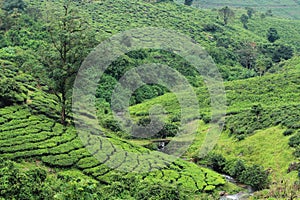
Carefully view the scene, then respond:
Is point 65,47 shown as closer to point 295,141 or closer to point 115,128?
point 115,128

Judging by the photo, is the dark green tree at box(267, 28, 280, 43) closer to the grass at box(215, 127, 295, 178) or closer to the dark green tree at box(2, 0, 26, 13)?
the dark green tree at box(2, 0, 26, 13)

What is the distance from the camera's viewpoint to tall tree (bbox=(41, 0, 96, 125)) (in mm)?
39438

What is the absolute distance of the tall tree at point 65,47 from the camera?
39438 millimetres

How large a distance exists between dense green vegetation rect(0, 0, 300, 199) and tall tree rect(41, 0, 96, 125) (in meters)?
0.09

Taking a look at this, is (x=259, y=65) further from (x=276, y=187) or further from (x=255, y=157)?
(x=276, y=187)

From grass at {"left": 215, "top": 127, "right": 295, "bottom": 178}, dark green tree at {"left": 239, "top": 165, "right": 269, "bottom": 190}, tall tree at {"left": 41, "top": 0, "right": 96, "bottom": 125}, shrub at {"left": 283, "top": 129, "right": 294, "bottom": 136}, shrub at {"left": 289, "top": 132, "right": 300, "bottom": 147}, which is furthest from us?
shrub at {"left": 283, "top": 129, "right": 294, "bottom": 136}

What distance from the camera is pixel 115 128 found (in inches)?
2276

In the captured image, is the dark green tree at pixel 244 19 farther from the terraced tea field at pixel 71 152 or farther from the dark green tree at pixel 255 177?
the terraced tea field at pixel 71 152

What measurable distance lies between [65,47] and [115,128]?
65.2 ft

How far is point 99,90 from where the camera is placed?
2781 inches

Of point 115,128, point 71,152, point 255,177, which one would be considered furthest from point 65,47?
point 255,177

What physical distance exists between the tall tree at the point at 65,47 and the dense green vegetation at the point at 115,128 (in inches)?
3.6

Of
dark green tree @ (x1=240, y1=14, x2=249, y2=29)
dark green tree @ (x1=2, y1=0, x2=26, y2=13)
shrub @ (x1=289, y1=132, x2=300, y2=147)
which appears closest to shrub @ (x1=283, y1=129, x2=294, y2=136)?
shrub @ (x1=289, y1=132, x2=300, y2=147)

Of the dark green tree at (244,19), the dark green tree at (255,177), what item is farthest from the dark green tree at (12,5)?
the dark green tree at (244,19)
